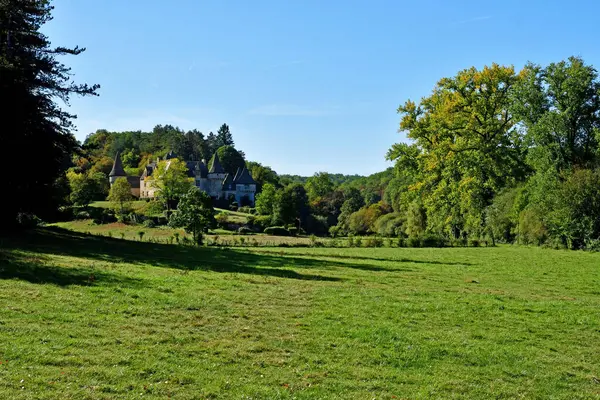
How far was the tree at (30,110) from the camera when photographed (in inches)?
1024

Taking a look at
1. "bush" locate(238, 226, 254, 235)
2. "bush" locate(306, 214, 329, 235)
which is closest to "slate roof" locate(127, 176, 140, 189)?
"bush" locate(306, 214, 329, 235)

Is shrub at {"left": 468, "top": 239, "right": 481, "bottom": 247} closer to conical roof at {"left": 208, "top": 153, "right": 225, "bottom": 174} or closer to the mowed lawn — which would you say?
the mowed lawn

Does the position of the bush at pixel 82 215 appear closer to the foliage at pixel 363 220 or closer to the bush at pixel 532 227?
the foliage at pixel 363 220

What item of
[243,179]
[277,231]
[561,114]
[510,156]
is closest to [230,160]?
[243,179]

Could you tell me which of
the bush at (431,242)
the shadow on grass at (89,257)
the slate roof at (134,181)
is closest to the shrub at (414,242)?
the bush at (431,242)

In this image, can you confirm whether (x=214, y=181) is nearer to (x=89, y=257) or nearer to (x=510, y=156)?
(x=510, y=156)

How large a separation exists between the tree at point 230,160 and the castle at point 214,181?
1381 centimetres

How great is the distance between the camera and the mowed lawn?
780cm

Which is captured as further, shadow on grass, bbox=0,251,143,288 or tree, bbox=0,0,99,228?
tree, bbox=0,0,99,228

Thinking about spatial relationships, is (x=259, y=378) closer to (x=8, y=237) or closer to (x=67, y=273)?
(x=67, y=273)

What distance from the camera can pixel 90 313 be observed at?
11.3m

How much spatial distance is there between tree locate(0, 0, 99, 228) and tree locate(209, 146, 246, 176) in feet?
349

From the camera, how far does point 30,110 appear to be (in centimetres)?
2706

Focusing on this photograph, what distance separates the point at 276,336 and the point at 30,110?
22.3 meters
